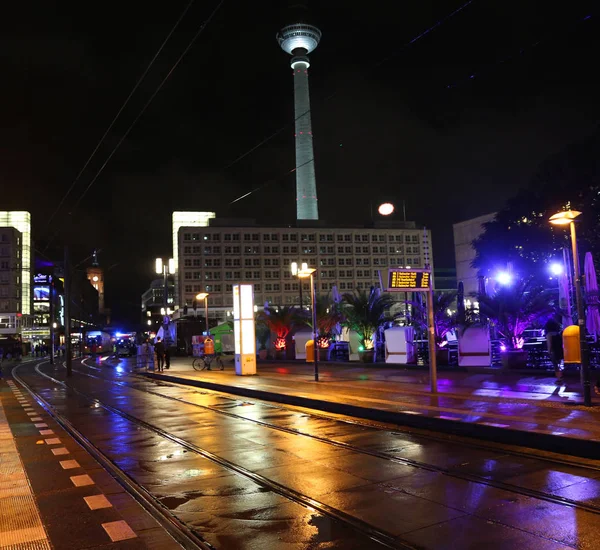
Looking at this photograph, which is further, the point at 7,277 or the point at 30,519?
the point at 7,277

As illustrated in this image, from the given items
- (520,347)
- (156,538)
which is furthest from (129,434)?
(520,347)

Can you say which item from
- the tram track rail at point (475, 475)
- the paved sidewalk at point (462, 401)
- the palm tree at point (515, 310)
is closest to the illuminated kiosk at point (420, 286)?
the paved sidewalk at point (462, 401)

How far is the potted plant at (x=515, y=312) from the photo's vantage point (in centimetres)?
2128

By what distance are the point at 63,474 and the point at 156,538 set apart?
354 cm

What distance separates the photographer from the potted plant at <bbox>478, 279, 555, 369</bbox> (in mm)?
21281

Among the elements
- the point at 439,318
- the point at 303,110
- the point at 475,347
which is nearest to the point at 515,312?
the point at 475,347

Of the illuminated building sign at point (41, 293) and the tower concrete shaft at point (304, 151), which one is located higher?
the tower concrete shaft at point (304, 151)

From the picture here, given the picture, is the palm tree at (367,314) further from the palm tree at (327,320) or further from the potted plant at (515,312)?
the potted plant at (515,312)

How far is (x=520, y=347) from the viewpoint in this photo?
21.6 m

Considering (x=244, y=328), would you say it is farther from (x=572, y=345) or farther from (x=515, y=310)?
(x=572, y=345)

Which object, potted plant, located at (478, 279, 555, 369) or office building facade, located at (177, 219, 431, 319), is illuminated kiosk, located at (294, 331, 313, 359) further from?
office building facade, located at (177, 219, 431, 319)

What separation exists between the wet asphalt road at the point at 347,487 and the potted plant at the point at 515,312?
1082cm

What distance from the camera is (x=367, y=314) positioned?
29.2 metres

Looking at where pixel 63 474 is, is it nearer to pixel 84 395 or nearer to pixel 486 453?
pixel 486 453
